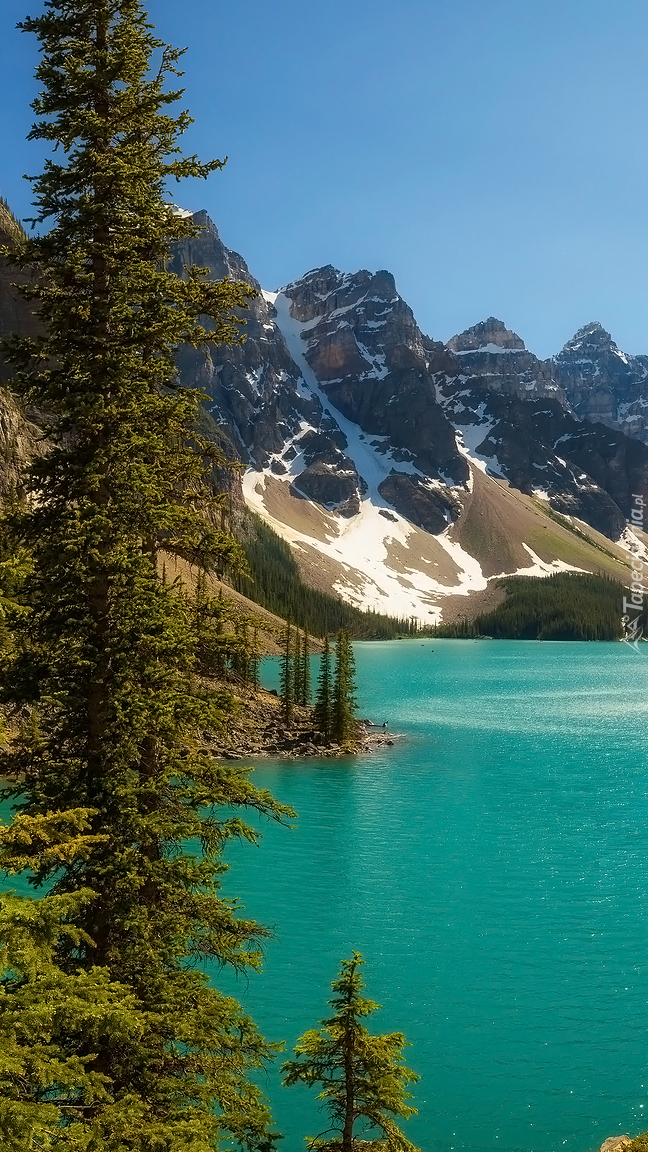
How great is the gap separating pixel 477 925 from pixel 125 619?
102 ft

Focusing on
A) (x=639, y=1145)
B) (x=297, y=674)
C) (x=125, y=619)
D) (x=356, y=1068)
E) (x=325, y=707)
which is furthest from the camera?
(x=297, y=674)

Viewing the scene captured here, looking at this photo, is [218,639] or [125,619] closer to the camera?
[125,619]

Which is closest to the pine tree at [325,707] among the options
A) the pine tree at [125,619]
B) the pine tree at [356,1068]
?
the pine tree at [356,1068]

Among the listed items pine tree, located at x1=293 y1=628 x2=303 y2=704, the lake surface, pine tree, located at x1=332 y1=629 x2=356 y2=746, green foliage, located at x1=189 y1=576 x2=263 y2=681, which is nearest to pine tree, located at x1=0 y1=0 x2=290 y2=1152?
green foliage, located at x1=189 y1=576 x2=263 y2=681

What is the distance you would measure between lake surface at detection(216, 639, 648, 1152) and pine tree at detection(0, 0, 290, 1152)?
614 inches

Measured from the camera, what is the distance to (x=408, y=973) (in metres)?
30.5

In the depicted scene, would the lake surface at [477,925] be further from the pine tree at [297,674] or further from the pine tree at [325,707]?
the pine tree at [297,674]

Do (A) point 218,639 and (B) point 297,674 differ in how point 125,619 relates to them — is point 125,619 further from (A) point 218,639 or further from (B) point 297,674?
(B) point 297,674

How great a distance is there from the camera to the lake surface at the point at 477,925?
2327 cm

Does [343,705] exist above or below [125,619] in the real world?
below

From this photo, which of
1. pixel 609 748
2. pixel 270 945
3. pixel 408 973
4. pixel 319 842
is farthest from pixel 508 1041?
pixel 609 748

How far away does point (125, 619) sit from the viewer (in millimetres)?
9883

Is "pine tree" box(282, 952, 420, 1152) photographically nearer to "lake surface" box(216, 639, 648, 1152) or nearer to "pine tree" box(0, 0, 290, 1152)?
"pine tree" box(0, 0, 290, 1152)

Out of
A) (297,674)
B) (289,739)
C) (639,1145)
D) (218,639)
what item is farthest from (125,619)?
(297,674)
